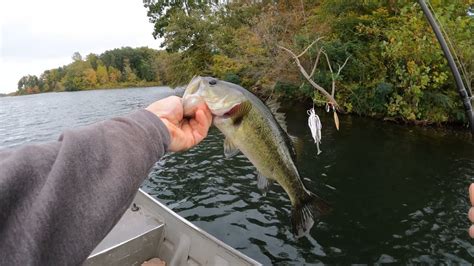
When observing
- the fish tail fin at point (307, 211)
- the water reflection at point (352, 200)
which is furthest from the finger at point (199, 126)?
the water reflection at point (352, 200)

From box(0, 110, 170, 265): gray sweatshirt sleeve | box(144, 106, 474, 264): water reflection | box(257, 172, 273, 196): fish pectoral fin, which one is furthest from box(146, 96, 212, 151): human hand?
box(144, 106, 474, 264): water reflection

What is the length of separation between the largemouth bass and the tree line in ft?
29.8

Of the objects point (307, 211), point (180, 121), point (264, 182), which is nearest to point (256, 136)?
point (264, 182)

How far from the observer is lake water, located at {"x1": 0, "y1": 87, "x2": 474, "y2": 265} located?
6.49m

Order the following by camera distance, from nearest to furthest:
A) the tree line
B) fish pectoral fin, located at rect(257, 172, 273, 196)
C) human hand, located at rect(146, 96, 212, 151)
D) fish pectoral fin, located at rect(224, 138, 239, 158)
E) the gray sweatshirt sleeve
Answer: the gray sweatshirt sleeve < human hand, located at rect(146, 96, 212, 151) < fish pectoral fin, located at rect(224, 138, 239, 158) < fish pectoral fin, located at rect(257, 172, 273, 196) < the tree line

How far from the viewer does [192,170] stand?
1151 centimetres

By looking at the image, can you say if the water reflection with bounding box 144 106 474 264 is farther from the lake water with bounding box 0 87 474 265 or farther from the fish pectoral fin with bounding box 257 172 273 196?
the fish pectoral fin with bounding box 257 172 273 196

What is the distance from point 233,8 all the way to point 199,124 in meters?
32.9

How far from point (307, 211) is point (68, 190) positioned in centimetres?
264

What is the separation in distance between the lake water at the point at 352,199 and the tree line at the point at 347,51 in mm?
2501

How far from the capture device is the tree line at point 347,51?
15.6 metres

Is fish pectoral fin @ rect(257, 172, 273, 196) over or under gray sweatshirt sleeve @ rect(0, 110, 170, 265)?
under

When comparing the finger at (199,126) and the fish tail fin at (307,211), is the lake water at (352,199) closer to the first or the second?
the fish tail fin at (307,211)

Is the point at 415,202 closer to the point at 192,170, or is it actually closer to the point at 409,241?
the point at 409,241
